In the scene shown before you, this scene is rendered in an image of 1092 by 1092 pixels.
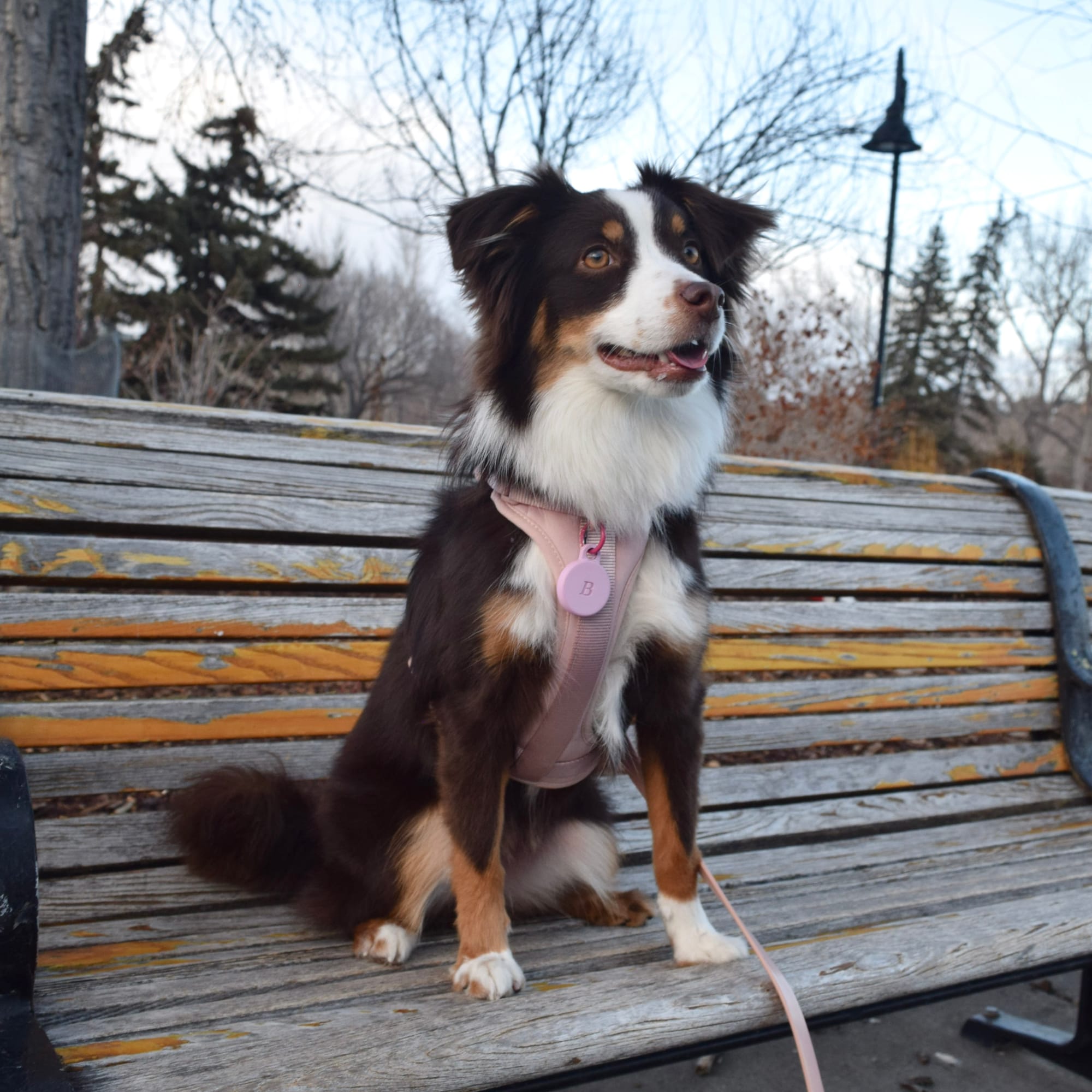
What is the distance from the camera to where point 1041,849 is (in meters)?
2.63

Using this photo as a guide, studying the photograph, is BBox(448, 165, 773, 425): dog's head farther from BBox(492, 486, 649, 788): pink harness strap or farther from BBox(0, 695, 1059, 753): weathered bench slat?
BBox(0, 695, 1059, 753): weathered bench slat

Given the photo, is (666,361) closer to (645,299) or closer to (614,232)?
(645,299)

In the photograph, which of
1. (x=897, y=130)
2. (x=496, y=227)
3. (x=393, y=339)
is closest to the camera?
(x=496, y=227)

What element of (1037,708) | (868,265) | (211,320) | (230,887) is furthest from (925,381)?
(230,887)

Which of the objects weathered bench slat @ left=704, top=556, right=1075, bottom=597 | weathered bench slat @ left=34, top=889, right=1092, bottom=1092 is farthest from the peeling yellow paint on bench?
weathered bench slat @ left=704, top=556, right=1075, bottom=597

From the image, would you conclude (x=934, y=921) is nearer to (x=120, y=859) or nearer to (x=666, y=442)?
(x=666, y=442)

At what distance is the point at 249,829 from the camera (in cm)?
211

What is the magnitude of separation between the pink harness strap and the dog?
27 mm

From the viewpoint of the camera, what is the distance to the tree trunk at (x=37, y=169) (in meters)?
3.62

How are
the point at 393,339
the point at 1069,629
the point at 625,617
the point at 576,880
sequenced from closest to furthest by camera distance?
the point at 625,617
the point at 576,880
the point at 1069,629
the point at 393,339

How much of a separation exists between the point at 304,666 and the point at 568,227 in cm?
123

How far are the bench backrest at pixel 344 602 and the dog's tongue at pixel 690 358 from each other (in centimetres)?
70

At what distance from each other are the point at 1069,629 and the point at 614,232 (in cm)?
222

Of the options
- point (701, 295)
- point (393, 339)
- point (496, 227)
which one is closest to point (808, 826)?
point (701, 295)
